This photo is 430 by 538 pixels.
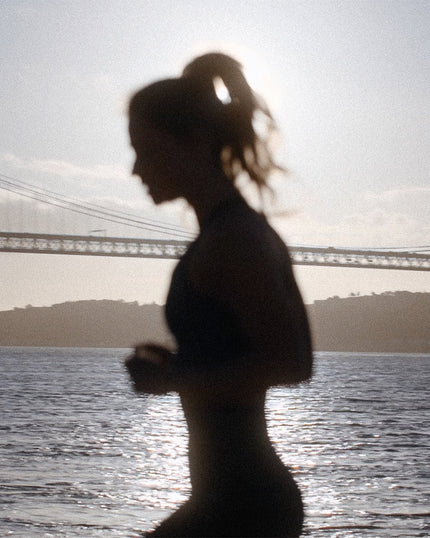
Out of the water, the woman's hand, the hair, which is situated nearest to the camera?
the woman's hand

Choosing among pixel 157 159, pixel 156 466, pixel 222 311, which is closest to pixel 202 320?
pixel 222 311

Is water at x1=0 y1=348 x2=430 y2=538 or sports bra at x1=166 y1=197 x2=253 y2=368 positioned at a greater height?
water at x1=0 y1=348 x2=430 y2=538

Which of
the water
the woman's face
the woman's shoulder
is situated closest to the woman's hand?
the woman's shoulder

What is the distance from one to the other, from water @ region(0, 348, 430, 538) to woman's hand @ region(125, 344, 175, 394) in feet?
6.20

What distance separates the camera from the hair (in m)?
1.59

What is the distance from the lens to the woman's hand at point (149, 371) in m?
1.44

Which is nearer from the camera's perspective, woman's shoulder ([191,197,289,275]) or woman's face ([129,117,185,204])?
woman's shoulder ([191,197,289,275])

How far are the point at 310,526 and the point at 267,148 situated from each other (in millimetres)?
11392

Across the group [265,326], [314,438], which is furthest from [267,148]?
[314,438]

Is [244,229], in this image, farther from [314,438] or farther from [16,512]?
[314,438]

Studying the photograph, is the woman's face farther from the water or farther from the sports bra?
the water

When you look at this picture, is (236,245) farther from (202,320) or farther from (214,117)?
(214,117)

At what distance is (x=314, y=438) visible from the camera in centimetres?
2634

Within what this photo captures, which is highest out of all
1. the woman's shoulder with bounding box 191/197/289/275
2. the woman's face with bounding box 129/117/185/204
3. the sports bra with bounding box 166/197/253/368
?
the woman's face with bounding box 129/117/185/204
